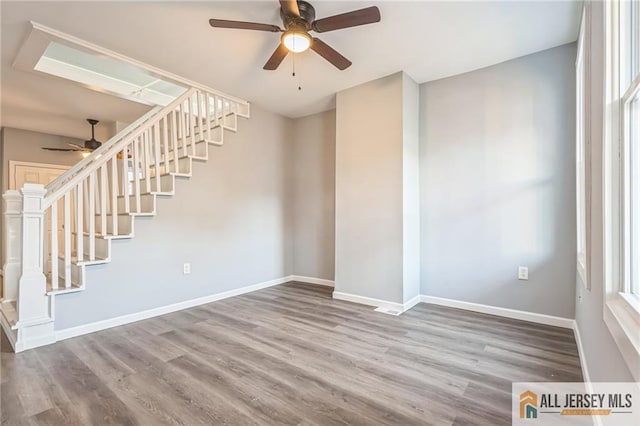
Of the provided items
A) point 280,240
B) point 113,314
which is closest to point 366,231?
point 280,240

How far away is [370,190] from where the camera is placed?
11.9 feet

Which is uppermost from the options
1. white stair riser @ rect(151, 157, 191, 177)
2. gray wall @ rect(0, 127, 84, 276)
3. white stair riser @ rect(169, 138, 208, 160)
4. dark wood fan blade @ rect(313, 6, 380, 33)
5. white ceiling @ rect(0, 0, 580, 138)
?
white ceiling @ rect(0, 0, 580, 138)

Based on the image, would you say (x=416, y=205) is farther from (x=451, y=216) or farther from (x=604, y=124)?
(x=604, y=124)

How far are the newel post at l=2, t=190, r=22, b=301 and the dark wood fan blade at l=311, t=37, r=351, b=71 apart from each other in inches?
129

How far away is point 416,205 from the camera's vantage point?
3631 mm

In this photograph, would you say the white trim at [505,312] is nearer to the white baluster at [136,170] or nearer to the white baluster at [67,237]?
the white baluster at [136,170]

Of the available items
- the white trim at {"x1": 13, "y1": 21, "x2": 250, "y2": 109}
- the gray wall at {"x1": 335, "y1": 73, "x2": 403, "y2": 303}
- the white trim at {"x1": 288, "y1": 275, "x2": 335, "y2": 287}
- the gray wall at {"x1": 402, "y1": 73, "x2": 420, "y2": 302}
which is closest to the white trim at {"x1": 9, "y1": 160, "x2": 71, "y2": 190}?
the white trim at {"x1": 13, "y1": 21, "x2": 250, "y2": 109}

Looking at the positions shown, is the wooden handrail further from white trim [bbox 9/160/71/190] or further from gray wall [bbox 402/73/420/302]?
gray wall [bbox 402/73/420/302]

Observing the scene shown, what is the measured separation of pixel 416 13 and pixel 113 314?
12.6 feet

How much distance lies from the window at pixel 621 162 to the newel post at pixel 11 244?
4608mm

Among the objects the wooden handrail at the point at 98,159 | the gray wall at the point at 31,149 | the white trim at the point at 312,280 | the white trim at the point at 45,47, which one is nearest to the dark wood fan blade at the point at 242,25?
the white trim at the point at 45,47

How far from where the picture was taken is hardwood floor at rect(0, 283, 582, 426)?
1663 millimetres

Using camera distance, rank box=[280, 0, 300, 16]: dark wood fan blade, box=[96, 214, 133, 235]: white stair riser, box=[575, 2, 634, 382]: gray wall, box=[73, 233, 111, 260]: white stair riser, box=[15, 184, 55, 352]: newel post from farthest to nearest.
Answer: box=[96, 214, 133, 235]: white stair riser, box=[73, 233, 111, 260]: white stair riser, box=[15, 184, 55, 352]: newel post, box=[280, 0, 300, 16]: dark wood fan blade, box=[575, 2, 634, 382]: gray wall

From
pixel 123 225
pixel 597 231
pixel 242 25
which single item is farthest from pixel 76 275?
pixel 597 231
